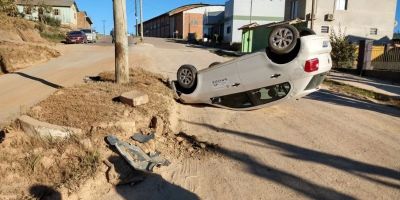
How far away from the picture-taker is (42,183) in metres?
4.79

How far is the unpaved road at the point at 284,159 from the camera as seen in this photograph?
4.84 m

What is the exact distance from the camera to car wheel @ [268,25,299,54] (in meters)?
7.11

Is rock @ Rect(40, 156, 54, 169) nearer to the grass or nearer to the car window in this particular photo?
the car window

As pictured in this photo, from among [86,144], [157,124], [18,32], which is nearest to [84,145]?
[86,144]

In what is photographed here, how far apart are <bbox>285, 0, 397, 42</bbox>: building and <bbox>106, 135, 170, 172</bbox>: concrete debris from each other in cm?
3000

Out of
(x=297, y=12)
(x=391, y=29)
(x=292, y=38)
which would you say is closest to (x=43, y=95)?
(x=292, y=38)

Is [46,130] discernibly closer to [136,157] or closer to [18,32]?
[136,157]

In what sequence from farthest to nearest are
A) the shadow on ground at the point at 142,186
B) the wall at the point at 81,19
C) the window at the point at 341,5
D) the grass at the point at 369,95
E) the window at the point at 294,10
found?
1. the wall at the point at 81,19
2. the window at the point at 294,10
3. the window at the point at 341,5
4. the grass at the point at 369,95
5. the shadow on ground at the point at 142,186

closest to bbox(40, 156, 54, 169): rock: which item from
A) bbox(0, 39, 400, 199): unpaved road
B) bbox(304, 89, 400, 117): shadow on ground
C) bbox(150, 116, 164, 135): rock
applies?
bbox(0, 39, 400, 199): unpaved road

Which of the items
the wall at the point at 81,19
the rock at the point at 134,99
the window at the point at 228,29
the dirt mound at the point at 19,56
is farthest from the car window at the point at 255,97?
the wall at the point at 81,19

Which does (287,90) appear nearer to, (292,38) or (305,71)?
(305,71)

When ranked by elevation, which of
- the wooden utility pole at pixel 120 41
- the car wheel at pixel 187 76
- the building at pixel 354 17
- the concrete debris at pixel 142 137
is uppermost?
the building at pixel 354 17

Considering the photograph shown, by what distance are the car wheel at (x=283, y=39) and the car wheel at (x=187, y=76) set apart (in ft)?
7.38

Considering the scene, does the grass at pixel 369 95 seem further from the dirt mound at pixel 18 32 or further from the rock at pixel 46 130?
the dirt mound at pixel 18 32
